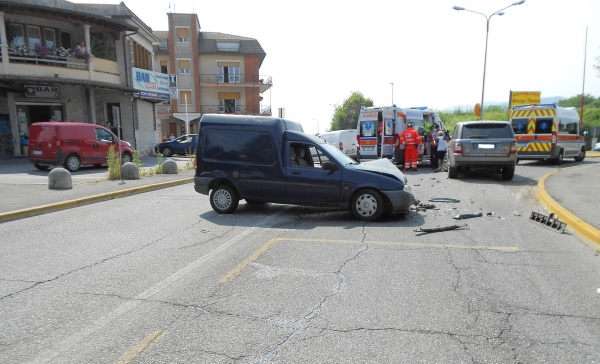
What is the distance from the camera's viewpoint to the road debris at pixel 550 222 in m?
6.65

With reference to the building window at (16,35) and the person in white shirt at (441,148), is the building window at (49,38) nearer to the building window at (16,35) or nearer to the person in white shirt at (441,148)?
the building window at (16,35)

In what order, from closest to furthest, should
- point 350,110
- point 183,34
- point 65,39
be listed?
point 65,39, point 183,34, point 350,110

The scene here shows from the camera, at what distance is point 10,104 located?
2161 centimetres

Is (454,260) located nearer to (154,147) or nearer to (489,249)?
(489,249)

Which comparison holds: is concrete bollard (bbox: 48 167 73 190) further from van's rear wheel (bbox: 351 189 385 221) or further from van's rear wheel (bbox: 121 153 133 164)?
van's rear wheel (bbox: 351 189 385 221)

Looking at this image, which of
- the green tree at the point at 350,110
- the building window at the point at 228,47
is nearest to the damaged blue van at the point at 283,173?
the building window at the point at 228,47

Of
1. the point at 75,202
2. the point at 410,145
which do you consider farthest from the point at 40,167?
the point at 410,145

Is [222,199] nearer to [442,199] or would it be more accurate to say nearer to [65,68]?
[442,199]

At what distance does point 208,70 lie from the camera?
48375 mm

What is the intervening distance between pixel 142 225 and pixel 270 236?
99.9 inches

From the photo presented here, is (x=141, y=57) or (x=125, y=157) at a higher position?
(x=141, y=57)

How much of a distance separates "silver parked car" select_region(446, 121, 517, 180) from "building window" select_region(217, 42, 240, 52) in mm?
39757

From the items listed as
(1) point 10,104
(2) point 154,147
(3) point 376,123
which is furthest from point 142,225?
(2) point 154,147

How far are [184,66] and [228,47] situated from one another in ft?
18.3
